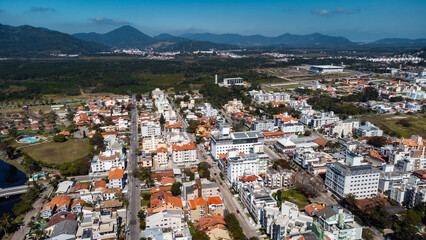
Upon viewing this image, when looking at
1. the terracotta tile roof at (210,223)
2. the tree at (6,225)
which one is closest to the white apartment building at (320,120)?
the terracotta tile roof at (210,223)

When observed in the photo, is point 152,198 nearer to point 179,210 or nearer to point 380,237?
point 179,210

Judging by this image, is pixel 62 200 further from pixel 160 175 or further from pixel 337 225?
pixel 337 225

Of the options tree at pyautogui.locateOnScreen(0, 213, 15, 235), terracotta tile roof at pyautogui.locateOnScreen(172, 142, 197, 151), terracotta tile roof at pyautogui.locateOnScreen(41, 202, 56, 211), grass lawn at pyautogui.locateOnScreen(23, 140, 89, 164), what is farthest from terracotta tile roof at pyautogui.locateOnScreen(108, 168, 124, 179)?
grass lawn at pyautogui.locateOnScreen(23, 140, 89, 164)

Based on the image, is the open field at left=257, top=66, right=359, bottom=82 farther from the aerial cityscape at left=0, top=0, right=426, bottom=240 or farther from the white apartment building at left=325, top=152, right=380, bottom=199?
the white apartment building at left=325, top=152, right=380, bottom=199

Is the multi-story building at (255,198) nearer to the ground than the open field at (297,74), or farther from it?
nearer to the ground

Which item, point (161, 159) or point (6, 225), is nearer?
point (6, 225)

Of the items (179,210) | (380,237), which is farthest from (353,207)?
→ (179,210)

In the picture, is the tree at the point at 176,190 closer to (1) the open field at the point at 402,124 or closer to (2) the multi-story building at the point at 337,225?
(2) the multi-story building at the point at 337,225

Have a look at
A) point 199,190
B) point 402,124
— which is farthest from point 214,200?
point 402,124
